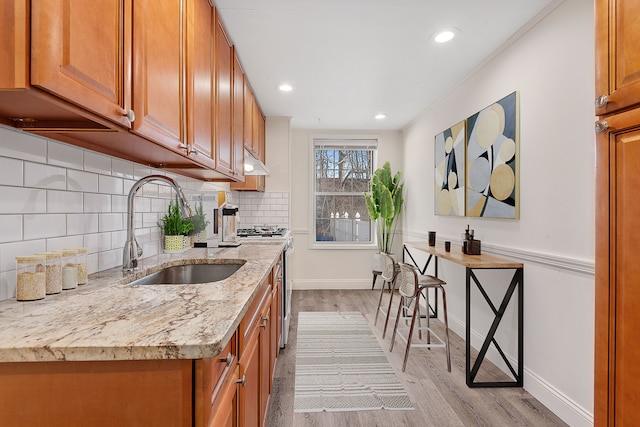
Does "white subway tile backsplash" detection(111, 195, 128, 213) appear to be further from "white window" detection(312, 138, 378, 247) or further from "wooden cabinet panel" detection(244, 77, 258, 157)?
"white window" detection(312, 138, 378, 247)

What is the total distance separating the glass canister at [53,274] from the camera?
1081mm

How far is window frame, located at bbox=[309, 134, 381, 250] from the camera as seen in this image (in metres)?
5.19

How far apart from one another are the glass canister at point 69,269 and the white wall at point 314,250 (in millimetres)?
3980

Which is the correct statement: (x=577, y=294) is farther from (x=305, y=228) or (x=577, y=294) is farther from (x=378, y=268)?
(x=305, y=228)

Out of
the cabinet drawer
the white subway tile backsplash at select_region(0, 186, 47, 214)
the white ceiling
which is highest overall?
the white ceiling

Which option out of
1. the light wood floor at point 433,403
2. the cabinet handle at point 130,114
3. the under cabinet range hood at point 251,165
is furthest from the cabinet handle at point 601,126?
the under cabinet range hood at point 251,165

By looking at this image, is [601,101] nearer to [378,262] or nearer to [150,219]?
[150,219]

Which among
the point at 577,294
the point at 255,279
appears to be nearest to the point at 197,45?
the point at 255,279

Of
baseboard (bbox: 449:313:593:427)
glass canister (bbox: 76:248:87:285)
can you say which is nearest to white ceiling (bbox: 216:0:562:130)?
glass canister (bbox: 76:248:87:285)

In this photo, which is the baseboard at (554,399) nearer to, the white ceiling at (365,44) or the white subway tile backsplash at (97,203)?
the white ceiling at (365,44)

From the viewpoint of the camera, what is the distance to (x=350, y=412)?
2.07 m

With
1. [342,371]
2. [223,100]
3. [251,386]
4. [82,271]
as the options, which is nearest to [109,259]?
[82,271]

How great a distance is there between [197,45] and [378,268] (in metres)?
3.92

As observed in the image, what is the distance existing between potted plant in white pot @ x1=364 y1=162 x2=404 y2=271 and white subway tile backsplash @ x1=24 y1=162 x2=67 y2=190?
4007 mm
